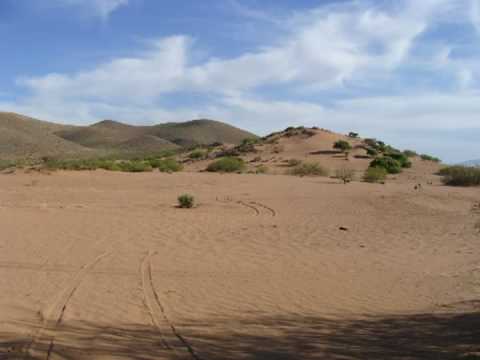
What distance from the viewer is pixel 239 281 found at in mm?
9484

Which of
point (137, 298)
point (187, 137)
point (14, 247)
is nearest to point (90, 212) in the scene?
point (14, 247)

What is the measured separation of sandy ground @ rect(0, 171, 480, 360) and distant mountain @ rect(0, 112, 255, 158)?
2261 inches

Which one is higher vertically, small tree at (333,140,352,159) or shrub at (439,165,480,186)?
small tree at (333,140,352,159)

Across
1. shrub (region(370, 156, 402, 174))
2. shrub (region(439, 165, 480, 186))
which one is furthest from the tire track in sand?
shrub (region(370, 156, 402, 174))

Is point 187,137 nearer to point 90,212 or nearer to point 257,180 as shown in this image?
point 257,180

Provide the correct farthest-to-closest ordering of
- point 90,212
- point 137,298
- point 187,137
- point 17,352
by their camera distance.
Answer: point 187,137 → point 90,212 → point 137,298 → point 17,352

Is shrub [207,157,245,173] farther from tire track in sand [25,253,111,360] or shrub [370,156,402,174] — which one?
tire track in sand [25,253,111,360]

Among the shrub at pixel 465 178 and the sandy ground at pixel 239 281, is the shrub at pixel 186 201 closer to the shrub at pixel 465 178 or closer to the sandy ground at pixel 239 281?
the sandy ground at pixel 239 281

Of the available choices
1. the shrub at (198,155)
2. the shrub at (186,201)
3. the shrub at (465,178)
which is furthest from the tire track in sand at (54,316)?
the shrub at (198,155)

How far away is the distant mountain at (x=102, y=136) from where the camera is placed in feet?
248

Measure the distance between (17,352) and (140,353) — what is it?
130 cm

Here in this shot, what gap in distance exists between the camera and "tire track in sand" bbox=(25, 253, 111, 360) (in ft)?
19.2

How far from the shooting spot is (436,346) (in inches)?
237

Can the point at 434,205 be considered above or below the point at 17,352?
above
